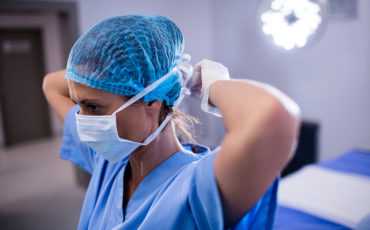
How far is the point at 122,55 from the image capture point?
26.7 inches

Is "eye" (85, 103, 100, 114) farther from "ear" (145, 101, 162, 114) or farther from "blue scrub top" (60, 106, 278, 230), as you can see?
"blue scrub top" (60, 106, 278, 230)

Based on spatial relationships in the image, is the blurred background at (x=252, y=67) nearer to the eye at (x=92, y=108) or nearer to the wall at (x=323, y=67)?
Answer: the wall at (x=323, y=67)

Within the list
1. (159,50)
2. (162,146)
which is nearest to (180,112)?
(162,146)

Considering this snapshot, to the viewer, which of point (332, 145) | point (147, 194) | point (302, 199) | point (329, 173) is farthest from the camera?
point (332, 145)

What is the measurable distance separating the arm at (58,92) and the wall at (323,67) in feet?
4.55

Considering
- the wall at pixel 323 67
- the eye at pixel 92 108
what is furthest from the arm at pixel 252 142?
the wall at pixel 323 67

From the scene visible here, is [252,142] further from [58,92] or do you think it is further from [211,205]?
[58,92]

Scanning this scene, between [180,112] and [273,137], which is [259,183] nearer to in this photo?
[273,137]

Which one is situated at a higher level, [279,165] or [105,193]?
[279,165]

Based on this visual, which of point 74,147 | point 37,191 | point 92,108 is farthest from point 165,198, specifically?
point 37,191

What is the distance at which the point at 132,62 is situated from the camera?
2.26 feet

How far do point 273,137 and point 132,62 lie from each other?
366 millimetres

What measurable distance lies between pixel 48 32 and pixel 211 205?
6.14m

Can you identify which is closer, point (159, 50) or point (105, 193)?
point (159, 50)
